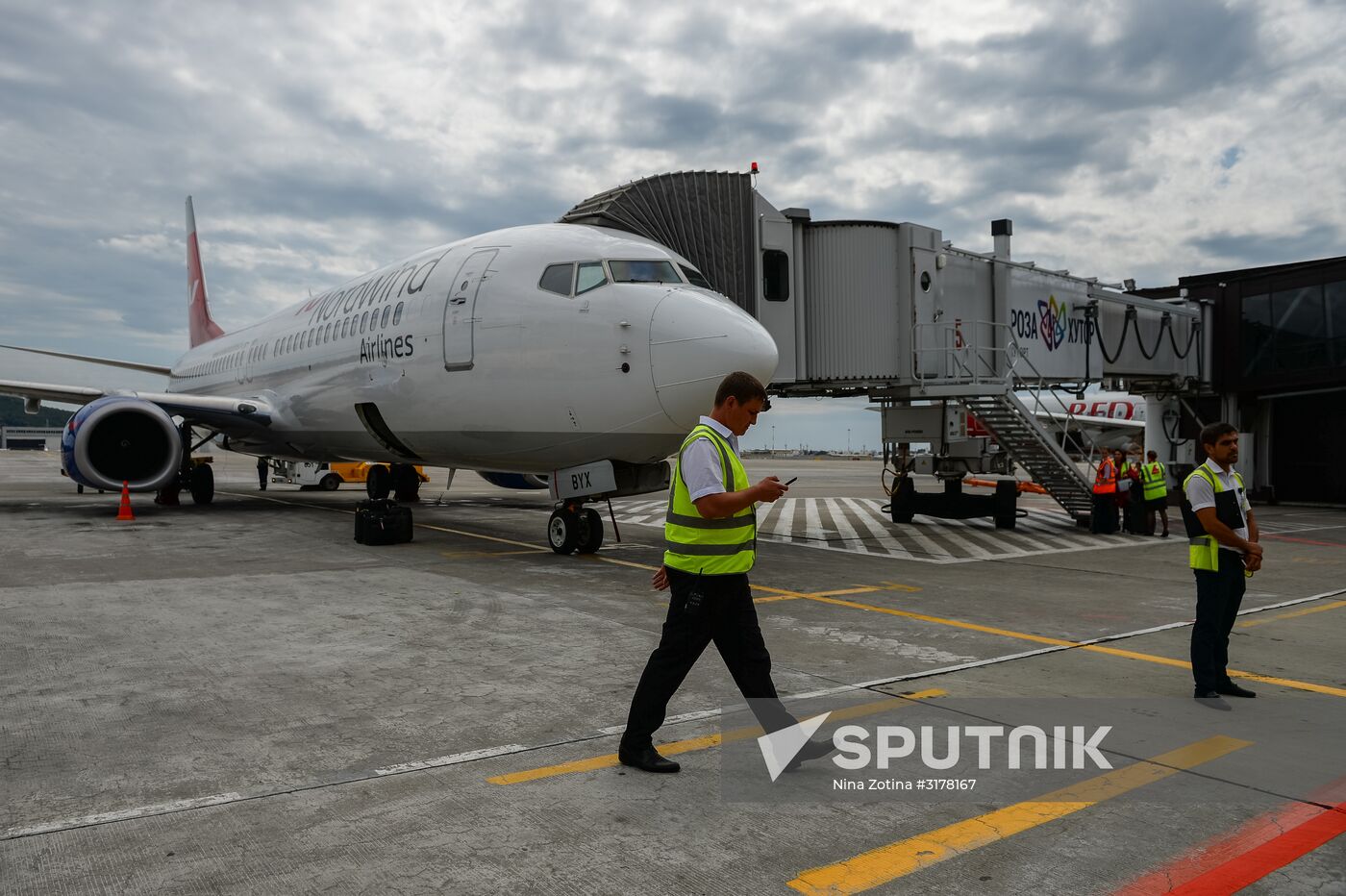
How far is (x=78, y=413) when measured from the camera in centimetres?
1562

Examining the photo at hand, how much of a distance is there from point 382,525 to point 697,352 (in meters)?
5.63

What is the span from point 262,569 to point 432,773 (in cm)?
689

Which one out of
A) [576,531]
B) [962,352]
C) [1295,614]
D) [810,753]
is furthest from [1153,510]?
[810,753]

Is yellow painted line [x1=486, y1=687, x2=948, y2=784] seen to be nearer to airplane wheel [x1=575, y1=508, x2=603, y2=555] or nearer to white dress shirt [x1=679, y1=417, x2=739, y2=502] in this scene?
white dress shirt [x1=679, y1=417, x2=739, y2=502]

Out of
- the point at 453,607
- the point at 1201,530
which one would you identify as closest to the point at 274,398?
the point at 453,607

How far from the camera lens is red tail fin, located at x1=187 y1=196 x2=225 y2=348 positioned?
87.2ft

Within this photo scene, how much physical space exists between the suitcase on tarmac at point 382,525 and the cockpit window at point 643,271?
4.87 metres

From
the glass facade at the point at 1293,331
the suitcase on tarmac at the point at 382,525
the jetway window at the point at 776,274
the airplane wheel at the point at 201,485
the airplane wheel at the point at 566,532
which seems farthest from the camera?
the glass facade at the point at 1293,331

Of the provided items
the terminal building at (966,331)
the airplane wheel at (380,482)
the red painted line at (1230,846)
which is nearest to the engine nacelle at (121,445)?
the airplane wheel at (380,482)

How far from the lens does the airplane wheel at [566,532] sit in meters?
11.3

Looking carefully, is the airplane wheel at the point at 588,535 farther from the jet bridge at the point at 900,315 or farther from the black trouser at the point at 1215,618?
the black trouser at the point at 1215,618

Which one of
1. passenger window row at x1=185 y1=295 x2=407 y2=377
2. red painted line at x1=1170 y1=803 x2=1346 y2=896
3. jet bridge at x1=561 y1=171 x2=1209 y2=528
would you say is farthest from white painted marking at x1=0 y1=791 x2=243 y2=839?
jet bridge at x1=561 y1=171 x2=1209 y2=528

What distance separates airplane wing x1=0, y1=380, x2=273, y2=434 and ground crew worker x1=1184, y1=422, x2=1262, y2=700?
15265 mm

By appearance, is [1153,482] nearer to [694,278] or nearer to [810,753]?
[694,278]
